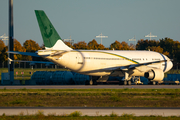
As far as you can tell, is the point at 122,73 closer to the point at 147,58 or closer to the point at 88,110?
the point at 147,58

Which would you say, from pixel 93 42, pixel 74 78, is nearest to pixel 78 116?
pixel 74 78

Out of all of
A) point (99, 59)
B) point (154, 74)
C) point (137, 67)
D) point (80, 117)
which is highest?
point (99, 59)

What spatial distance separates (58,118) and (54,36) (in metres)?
20.4

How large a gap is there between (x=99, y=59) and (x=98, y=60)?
0.20m

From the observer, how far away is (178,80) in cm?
4369

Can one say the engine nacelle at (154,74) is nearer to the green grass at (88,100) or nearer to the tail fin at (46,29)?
the green grass at (88,100)

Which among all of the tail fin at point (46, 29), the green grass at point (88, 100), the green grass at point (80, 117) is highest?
the tail fin at point (46, 29)

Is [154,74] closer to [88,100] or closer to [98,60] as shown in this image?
[98,60]

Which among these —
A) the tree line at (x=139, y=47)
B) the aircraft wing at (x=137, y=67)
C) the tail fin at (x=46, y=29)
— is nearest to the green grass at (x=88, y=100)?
the tail fin at (x=46, y=29)

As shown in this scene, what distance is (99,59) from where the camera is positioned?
35.7 m

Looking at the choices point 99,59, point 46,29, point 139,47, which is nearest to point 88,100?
point 46,29

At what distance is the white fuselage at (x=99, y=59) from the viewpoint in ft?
106

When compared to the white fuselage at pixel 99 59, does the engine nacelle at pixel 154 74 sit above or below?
below

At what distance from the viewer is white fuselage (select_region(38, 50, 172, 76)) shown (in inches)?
1276
